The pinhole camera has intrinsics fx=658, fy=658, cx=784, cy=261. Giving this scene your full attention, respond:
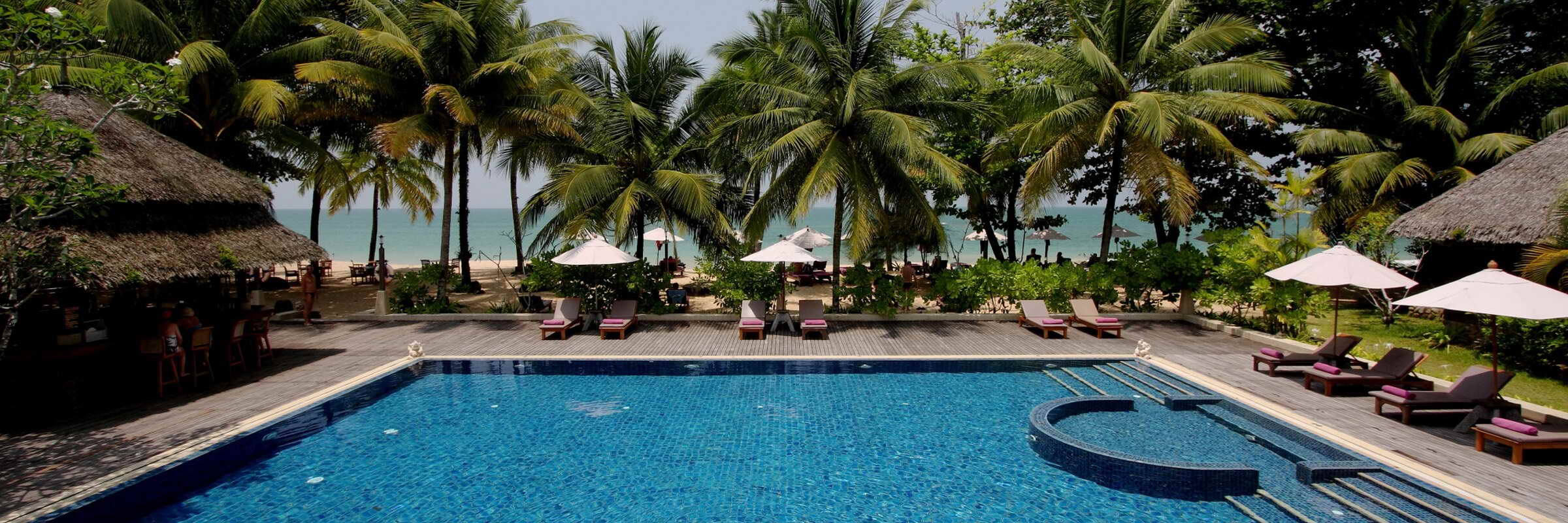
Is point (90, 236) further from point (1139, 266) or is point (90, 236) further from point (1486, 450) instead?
point (1139, 266)

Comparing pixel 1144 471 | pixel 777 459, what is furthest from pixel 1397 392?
pixel 777 459

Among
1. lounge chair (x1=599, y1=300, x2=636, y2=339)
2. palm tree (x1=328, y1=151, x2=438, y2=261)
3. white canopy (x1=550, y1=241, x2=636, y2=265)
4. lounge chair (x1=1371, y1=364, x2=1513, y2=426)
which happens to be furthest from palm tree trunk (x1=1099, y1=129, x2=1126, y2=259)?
palm tree (x1=328, y1=151, x2=438, y2=261)

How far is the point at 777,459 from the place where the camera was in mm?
7164

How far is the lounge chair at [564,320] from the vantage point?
12.4 m

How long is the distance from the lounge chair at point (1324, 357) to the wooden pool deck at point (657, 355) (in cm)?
23

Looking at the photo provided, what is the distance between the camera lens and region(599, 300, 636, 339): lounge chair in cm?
1238

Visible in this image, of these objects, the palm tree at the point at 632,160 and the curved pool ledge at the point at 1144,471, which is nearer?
the curved pool ledge at the point at 1144,471

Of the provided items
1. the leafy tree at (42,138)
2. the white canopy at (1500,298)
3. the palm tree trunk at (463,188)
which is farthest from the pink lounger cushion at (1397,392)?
the palm tree trunk at (463,188)

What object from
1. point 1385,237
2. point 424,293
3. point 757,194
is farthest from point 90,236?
point 1385,237

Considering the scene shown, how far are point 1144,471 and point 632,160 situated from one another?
40.6 ft

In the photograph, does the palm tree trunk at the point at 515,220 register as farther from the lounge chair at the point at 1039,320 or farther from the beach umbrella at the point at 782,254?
the lounge chair at the point at 1039,320

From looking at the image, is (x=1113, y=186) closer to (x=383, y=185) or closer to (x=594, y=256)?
(x=594, y=256)

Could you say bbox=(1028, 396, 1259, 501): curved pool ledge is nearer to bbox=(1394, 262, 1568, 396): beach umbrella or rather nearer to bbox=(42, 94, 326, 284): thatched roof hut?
bbox=(1394, 262, 1568, 396): beach umbrella

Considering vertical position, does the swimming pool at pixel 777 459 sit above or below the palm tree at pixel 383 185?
below
